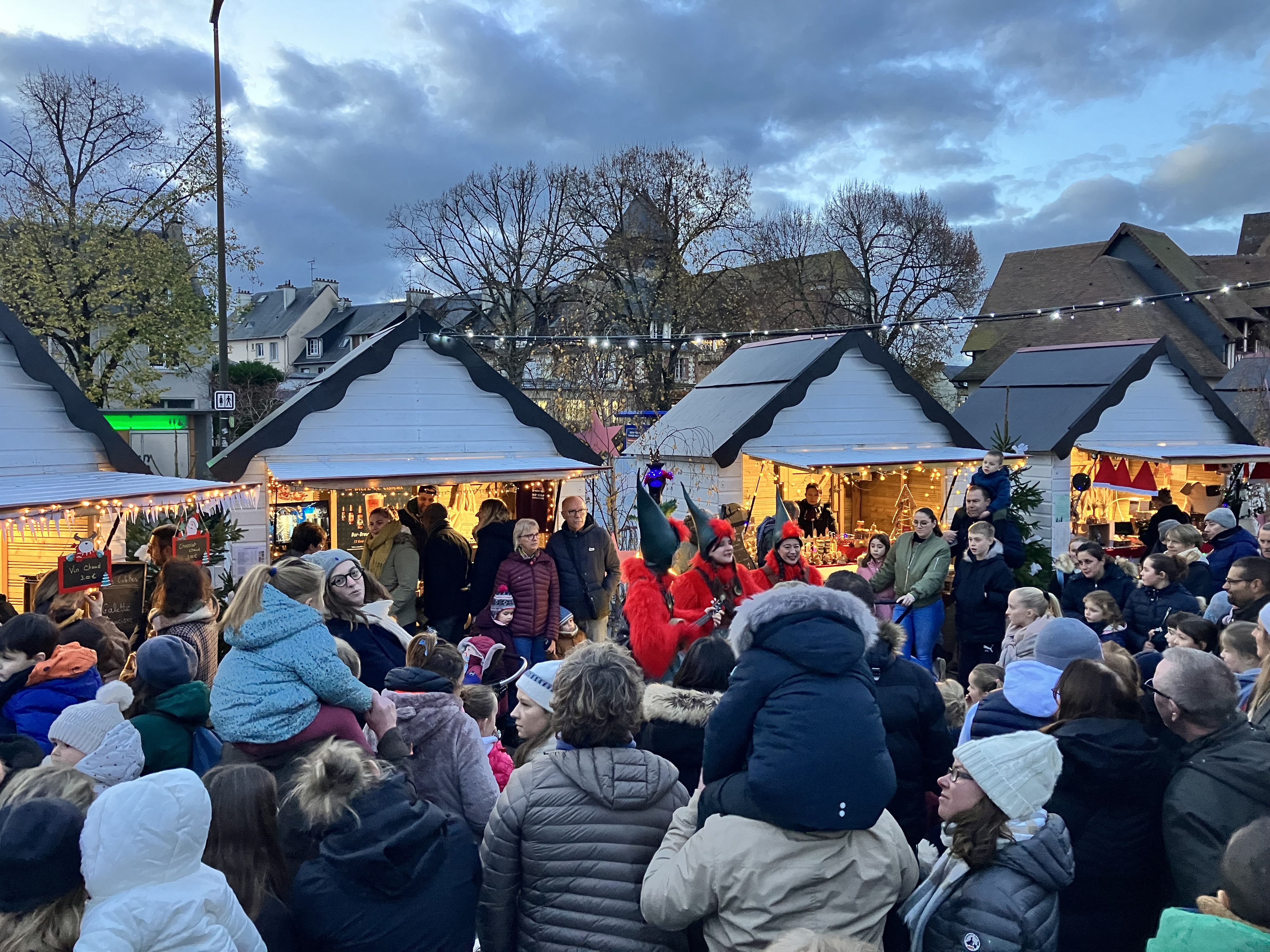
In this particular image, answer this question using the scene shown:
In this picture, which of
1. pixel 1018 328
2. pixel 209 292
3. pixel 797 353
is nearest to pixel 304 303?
pixel 209 292

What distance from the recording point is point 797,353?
1261 centimetres

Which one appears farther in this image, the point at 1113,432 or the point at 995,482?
the point at 1113,432

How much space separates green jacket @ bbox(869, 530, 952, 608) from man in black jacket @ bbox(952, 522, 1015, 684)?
0.30m

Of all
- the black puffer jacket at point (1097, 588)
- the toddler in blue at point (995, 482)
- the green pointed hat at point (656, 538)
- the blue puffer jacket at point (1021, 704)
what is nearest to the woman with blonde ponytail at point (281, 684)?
the blue puffer jacket at point (1021, 704)

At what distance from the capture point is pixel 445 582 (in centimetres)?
816

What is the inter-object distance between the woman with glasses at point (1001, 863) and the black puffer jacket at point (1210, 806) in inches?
21.1

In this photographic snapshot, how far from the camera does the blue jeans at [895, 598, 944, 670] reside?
799cm

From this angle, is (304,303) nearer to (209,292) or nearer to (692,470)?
(209,292)

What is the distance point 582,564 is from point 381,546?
195 cm

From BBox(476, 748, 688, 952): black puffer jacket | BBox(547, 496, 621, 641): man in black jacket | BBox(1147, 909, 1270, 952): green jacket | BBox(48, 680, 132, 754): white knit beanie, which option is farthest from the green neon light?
BBox(1147, 909, 1270, 952): green jacket

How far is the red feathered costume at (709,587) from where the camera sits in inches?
226

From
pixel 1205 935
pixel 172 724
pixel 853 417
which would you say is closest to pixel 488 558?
pixel 172 724

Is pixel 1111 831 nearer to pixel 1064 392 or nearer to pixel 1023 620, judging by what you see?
pixel 1023 620

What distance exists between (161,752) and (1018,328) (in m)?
37.7
